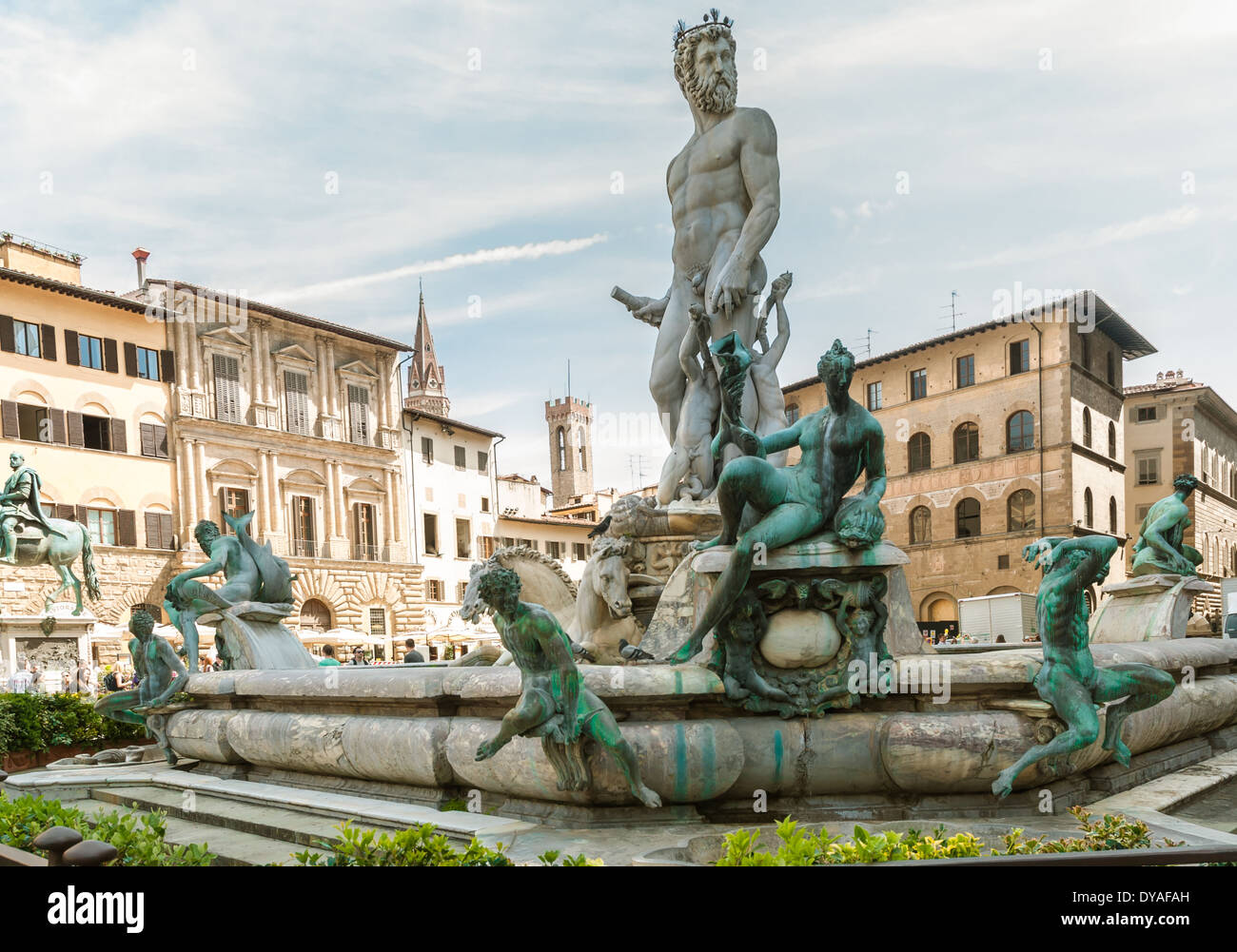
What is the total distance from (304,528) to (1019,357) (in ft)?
91.8

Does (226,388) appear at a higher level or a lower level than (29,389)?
higher

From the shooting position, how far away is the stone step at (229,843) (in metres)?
4.12

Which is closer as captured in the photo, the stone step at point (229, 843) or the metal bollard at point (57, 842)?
the metal bollard at point (57, 842)


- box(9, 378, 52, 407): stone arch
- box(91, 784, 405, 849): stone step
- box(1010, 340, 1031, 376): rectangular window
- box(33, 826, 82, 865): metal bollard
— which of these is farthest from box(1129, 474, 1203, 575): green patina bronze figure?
box(1010, 340, 1031, 376): rectangular window

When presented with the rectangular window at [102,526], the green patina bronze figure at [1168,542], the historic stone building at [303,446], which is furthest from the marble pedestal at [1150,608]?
the historic stone building at [303,446]

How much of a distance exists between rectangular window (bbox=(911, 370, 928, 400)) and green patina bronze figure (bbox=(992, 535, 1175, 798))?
1559 inches

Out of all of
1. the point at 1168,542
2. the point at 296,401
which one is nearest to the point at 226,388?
the point at 296,401

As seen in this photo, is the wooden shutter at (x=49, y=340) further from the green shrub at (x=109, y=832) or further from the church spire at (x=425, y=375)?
the church spire at (x=425, y=375)

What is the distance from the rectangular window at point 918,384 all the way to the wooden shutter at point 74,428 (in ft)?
101

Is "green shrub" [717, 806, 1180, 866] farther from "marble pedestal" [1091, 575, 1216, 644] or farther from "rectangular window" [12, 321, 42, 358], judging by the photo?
"rectangular window" [12, 321, 42, 358]

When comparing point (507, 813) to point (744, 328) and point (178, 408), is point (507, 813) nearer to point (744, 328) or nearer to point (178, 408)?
point (744, 328)

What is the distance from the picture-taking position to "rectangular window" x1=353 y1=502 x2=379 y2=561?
40.5 m

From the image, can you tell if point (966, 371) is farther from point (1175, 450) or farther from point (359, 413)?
point (359, 413)

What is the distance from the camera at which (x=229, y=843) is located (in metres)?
4.57
